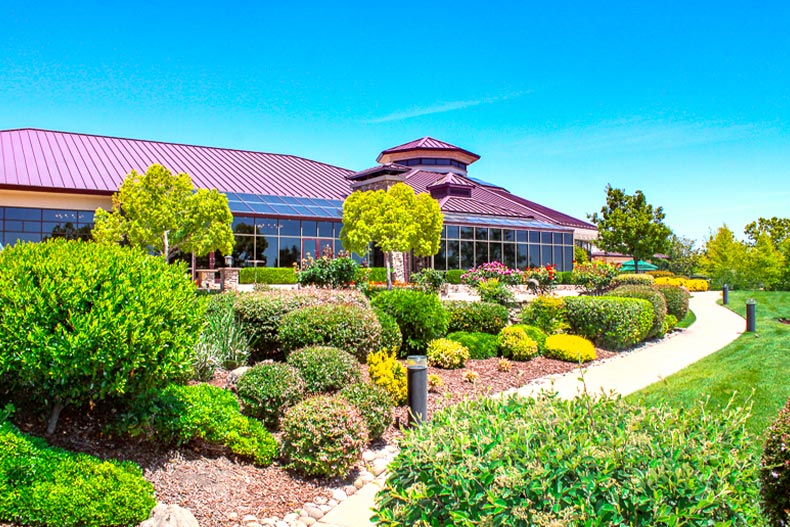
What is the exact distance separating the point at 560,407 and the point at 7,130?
34098 mm

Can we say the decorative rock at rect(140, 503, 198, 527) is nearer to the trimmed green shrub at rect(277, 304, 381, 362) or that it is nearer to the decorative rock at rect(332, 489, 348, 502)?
the decorative rock at rect(332, 489, 348, 502)

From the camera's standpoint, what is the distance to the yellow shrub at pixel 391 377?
7.60 m

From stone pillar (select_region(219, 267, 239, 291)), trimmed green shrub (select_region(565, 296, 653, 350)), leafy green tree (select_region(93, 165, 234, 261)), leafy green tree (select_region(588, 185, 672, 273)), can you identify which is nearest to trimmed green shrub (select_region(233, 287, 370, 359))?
trimmed green shrub (select_region(565, 296, 653, 350))

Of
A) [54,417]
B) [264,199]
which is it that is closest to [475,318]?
[54,417]

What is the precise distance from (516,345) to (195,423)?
7.22 metres

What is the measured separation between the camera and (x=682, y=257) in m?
49.7

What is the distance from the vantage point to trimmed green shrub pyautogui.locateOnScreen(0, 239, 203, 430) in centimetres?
426

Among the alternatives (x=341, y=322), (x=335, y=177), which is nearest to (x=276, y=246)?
(x=335, y=177)

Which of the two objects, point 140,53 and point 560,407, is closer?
point 560,407

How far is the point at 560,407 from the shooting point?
333 cm

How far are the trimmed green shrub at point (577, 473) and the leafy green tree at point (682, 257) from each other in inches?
1808

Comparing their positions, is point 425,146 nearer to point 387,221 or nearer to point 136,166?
point 136,166

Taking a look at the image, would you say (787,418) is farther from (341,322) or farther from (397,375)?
(341,322)

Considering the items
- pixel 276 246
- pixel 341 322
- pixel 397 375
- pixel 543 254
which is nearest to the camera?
pixel 397 375
